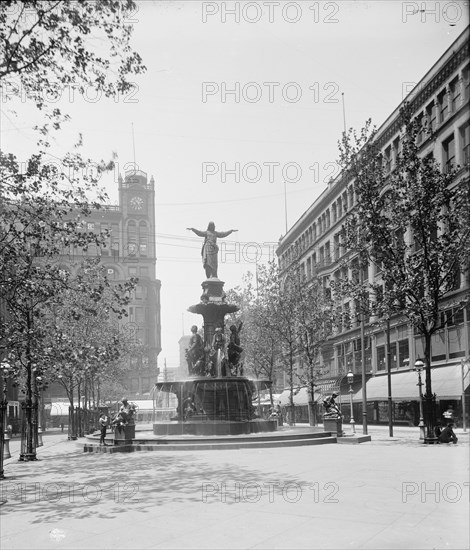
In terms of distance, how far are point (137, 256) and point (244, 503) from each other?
10891 centimetres

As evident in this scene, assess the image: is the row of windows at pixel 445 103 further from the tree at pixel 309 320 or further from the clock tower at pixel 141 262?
the clock tower at pixel 141 262

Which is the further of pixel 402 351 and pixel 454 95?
pixel 402 351

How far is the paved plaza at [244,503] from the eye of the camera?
8.96 meters

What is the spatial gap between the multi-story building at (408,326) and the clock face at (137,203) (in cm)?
5366

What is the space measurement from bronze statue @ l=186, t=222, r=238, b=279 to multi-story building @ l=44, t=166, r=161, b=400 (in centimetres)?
8510

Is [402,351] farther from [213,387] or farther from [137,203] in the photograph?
[137,203]

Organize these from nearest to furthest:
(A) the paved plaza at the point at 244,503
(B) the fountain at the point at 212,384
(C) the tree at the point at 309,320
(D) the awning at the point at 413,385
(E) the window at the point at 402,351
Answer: (A) the paved plaza at the point at 244,503 → (B) the fountain at the point at 212,384 → (D) the awning at the point at 413,385 → (E) the window at the point at 402,351 → (C) the tree at the point at 309,320

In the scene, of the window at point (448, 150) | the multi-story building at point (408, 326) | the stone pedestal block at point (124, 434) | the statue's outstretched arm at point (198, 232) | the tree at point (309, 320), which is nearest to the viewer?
the stone pedestal block at point (124, 434)

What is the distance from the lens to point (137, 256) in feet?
389

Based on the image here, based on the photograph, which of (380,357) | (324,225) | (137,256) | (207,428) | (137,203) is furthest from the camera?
(137,256)

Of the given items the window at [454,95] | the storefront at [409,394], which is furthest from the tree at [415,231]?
the window at [454,95]

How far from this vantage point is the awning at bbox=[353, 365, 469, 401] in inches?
1417

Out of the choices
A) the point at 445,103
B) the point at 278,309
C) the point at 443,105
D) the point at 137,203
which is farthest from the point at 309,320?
the point at 137,203

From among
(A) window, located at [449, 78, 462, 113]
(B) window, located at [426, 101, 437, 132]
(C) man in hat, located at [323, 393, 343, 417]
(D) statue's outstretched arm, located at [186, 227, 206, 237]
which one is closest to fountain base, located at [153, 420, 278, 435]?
(C) man in hat, located at [323, 393, 343, 417]
